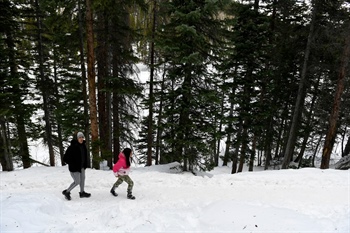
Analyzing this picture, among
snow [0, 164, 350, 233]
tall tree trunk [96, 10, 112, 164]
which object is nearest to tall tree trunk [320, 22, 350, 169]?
snow [0, 164, 350, 233]

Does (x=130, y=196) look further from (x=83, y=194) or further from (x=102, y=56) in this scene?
(x=102, y=56)

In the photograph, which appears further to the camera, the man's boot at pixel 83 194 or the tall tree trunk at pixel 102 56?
the tall tree trunk at pixel 102 56

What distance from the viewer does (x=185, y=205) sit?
22.4 ft

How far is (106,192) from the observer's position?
818 cm

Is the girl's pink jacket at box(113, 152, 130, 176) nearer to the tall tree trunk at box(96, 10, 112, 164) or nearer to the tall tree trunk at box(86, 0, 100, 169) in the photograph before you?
the tall tree trunk at box(86, 0, 100, 169)

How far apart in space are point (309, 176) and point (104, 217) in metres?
8.21

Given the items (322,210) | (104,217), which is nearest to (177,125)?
(104,217)

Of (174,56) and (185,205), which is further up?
(174,56)

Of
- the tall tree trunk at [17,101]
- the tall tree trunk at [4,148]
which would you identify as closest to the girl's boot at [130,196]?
the tall tree trunk at [17,101]

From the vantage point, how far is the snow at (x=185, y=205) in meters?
5.57

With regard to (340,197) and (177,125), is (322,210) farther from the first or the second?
(177,125)

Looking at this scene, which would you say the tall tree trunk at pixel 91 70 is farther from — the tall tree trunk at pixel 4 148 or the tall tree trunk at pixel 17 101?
the tall tree trunk at pixel 4 148

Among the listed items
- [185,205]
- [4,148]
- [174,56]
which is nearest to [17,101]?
[4,148]

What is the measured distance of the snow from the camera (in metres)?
5.57
